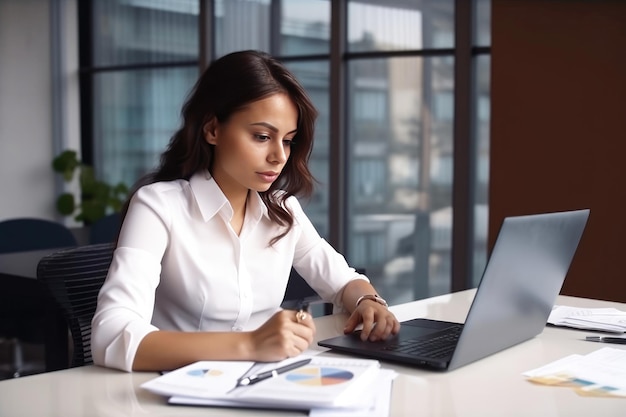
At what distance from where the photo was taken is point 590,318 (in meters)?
1.83

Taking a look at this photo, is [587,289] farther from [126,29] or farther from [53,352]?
[126,29]

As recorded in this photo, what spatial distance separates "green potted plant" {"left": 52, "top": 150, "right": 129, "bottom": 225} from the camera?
6465mm

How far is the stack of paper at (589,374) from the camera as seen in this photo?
1.26 meters

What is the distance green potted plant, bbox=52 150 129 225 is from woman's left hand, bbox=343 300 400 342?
4.97 meters

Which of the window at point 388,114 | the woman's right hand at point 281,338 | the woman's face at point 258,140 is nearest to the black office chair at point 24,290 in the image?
the woman's face at point 258,140

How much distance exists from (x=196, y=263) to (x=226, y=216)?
0.42 ft

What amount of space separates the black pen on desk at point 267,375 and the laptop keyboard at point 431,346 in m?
0.23

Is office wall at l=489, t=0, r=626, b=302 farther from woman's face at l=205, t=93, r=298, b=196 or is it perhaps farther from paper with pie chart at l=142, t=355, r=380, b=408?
paper with pie chart at l=142, t=355, r=380, b=408

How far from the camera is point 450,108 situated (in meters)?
4.93

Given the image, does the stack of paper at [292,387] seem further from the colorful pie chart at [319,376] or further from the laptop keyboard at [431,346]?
the laptop keyboard at [431,346]

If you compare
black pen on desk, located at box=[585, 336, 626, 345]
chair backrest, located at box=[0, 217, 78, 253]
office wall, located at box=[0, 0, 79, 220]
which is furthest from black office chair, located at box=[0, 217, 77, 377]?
office wall, located at box=[0, 0, 79, 220]

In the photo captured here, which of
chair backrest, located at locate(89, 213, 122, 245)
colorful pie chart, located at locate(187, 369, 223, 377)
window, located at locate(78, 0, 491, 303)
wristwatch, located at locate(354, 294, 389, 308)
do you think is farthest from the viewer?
window, located at locate(78, 0, 491, 303)

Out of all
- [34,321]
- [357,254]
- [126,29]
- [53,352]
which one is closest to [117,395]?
[53,352]

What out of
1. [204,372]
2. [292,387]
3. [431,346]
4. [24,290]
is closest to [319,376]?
[292,387]
